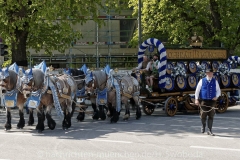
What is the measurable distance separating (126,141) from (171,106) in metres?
6.22

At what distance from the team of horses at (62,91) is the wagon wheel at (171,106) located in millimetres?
1184

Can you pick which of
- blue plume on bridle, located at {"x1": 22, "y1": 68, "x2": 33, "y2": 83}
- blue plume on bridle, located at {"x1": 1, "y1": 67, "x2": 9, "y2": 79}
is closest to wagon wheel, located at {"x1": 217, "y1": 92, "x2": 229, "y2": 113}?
blue plume on bridle, located at {"x1": 22, "y1": 68, "x2": 33, "y2": 83}

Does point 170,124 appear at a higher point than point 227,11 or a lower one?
lower

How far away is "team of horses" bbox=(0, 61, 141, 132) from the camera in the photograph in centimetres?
1301

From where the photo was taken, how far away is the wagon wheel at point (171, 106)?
17.0m

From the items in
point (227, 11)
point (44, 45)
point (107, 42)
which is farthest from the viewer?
point (107, 42)

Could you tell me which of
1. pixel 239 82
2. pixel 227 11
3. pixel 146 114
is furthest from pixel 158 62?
pixel 227 11

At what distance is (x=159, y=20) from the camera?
29250mm

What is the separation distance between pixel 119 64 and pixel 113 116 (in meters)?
21.1

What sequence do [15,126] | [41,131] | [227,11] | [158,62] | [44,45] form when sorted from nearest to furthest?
[41,131], [15,126], [158,62], [44,45], [227,11]

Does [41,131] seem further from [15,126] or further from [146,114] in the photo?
[146,114]

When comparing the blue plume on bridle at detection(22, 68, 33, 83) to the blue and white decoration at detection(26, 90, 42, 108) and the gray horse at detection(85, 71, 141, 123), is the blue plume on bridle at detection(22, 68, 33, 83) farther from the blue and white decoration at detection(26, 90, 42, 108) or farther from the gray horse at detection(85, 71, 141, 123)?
the gray horse at detection(85, 71, 141, 123)

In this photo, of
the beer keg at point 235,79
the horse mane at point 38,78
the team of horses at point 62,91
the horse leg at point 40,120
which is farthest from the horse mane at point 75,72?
the beer keg at point 235,79

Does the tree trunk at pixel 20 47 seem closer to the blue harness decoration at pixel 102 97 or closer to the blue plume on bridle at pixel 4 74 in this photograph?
the blue harness decoration at pixel 102 97
